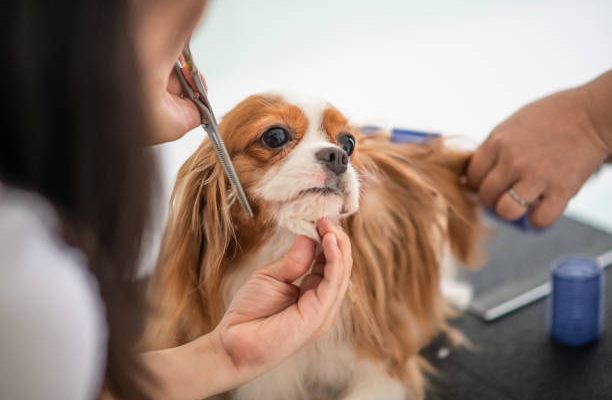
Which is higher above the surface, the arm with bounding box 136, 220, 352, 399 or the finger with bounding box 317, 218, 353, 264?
the finger with bounding box 317, 218, 353, 264

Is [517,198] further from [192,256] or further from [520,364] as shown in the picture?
[192,256]

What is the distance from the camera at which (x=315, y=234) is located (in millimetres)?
764

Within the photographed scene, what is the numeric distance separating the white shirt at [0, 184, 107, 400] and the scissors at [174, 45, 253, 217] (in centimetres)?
18

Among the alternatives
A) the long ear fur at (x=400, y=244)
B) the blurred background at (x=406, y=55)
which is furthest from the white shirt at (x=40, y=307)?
the long ear fur at (x=400, y=244)

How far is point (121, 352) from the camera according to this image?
0.63m

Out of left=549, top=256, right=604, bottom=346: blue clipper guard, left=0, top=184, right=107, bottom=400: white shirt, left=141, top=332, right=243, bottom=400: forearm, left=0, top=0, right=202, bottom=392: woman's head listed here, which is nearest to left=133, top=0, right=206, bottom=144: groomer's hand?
left=0, top=0, right=202, bottom=392: woman's head

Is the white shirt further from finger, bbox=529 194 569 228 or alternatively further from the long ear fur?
finger, bbox=529 194 569 228

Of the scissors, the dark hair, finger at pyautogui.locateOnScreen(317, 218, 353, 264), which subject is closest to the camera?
the dark hair

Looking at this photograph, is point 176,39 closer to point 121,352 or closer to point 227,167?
point 227,167

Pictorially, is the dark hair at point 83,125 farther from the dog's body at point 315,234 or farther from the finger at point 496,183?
the finger at point 496,183

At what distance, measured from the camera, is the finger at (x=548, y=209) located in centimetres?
106

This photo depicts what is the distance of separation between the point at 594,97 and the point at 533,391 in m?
0.44

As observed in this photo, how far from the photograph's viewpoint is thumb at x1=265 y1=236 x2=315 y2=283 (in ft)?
2.46

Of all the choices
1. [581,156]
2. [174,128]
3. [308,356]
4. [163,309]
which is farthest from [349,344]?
[581,156]
